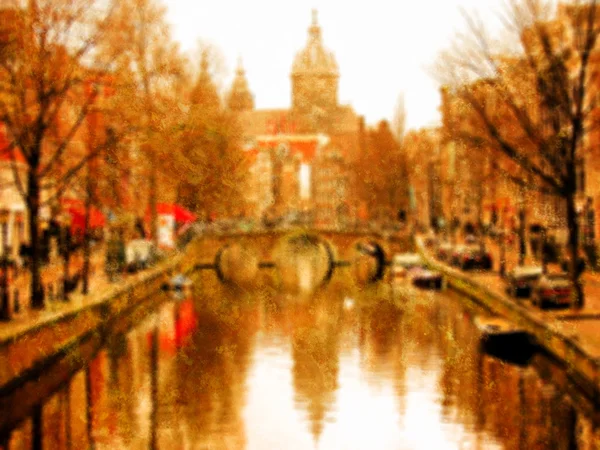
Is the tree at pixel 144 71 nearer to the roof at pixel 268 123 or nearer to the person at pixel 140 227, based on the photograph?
the person at pixel 140 227

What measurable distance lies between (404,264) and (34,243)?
40.8m

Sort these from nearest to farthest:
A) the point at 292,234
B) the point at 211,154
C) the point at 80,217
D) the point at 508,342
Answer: the point at 508,342, the point at 80,217, the point at 211,154, the point at 292,234

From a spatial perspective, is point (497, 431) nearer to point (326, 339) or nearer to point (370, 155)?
point (326, 339)

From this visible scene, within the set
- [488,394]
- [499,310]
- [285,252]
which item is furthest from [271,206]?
[488,394]

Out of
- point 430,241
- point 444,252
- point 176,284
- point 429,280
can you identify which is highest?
point 430,241

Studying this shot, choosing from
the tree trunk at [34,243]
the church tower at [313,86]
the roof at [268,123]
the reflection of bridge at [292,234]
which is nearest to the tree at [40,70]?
the tree trunk at [34,243]

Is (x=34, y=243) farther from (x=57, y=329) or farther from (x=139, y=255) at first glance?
(x=139, y=255)

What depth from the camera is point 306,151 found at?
173875 mm

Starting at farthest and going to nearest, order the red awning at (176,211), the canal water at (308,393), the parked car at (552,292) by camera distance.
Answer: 1. the red awning at (176,211)
2. the parked car at (552,292)
3. the canal water at (308,393)

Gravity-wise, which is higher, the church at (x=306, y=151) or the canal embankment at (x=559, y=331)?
the church at (x=306, y=151)

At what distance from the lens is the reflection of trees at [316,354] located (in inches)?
1180

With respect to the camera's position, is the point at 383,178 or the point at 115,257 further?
the point at 383,178

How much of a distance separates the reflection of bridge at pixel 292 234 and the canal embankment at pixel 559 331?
1186 inches

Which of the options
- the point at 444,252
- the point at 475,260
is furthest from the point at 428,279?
the point at 444,252
